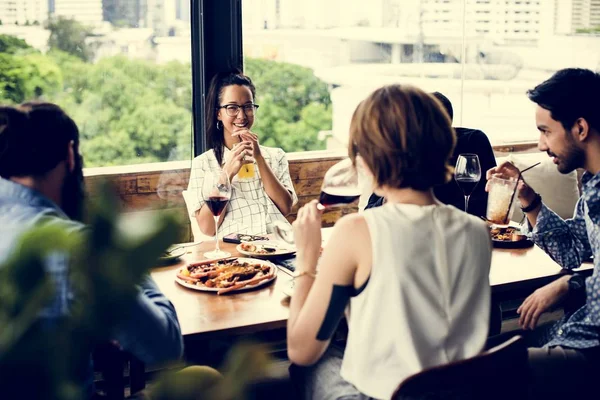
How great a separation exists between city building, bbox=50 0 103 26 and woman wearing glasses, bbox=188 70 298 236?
32.4 inches

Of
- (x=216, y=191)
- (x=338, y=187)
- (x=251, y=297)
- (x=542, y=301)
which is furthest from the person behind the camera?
(x=216, y=191)

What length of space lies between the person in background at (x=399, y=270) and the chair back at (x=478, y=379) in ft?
0.35

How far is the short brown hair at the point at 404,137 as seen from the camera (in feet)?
5.07

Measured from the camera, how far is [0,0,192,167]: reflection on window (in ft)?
11.3

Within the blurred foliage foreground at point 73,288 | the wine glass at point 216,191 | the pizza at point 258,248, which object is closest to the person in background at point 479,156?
the pizza at point 258,248

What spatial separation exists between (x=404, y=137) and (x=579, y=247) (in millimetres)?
1136

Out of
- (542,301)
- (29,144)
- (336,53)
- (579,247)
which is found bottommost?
(542,301)

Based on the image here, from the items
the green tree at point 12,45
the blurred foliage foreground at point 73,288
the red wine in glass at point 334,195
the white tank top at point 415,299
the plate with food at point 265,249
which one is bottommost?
the plate with food at point 265,249

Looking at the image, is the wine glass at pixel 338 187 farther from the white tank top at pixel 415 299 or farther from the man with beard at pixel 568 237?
the man with beard at pixel 568 237

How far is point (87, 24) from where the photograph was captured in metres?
3.57

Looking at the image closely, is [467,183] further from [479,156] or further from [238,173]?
[238,173]

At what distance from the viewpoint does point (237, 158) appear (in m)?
2.88

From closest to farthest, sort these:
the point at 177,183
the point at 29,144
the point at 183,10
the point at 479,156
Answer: the point at 29,144 < the point at 479,156 < the point at 183,10 < the point at 177,183

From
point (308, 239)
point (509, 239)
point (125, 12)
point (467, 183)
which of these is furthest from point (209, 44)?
point (308, 239)
